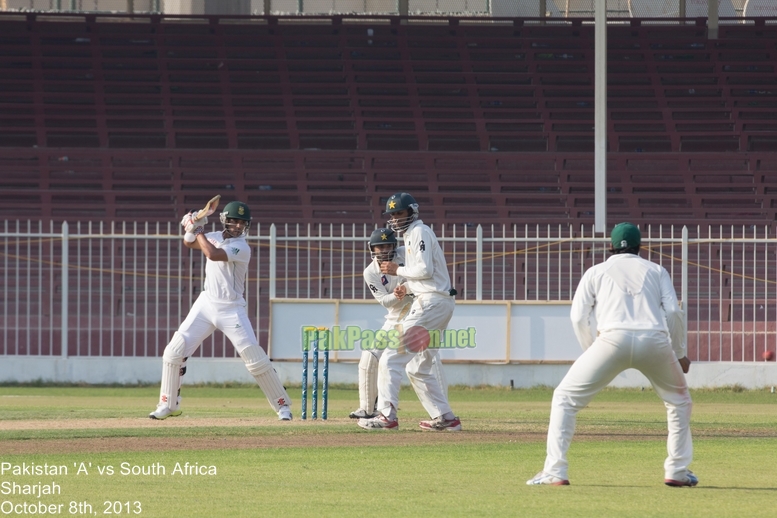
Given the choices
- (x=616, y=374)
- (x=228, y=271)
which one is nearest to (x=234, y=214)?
(x=228, y=271)

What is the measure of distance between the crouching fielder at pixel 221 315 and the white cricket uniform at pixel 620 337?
4.50m

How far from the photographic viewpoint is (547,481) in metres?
7.19

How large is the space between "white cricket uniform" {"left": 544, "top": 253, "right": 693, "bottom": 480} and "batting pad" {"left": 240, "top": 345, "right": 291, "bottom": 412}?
14.5 ft

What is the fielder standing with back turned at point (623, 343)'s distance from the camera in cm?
698

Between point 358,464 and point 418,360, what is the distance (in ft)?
6.65

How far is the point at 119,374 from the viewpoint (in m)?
16.5

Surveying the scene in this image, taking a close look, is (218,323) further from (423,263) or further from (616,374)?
(616,374)

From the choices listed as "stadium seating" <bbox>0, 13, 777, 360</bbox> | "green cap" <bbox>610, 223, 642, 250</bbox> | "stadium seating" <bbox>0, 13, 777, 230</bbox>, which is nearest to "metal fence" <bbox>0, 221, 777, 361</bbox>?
"stadium seating" <bbox>0, 13, 777, 360</bbox>

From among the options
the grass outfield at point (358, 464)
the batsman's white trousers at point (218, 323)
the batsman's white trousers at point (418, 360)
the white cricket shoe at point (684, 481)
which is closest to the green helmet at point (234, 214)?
the batsman's white trousers at point (218, 323)

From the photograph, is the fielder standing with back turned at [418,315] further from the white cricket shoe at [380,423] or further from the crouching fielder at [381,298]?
the crouching fielder at [381,298]

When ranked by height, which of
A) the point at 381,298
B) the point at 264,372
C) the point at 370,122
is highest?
the point at 370,122

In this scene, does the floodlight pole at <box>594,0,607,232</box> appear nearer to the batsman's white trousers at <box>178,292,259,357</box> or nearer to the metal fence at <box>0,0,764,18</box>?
the batsman's white trousers at <box>178,292,259,357</box>

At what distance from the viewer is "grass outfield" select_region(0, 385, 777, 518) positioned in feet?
21.6

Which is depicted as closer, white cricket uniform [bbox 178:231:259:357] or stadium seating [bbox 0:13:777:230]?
white cricket uniform [bbox 178:231:259:357]
